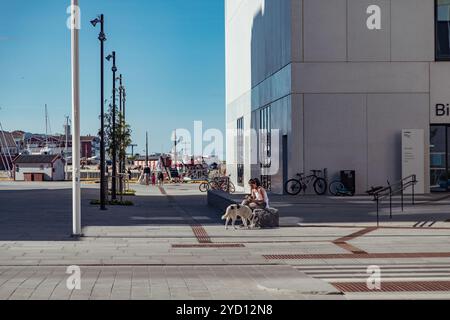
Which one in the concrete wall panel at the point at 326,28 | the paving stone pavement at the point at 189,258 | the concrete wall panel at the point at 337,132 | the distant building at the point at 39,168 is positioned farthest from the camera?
the distant building at the point at 39,168

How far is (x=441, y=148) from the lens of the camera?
115ft

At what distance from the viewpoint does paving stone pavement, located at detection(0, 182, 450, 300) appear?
10390mm

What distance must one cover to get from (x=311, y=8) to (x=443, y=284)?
24588mm

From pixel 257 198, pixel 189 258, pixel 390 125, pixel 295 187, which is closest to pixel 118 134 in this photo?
pixel 295 187

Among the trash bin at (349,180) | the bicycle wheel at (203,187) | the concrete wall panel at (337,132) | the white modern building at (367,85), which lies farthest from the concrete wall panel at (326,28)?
the bicycle wheel at (203,187)

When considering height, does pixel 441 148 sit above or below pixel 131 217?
above

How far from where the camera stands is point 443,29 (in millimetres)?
34594

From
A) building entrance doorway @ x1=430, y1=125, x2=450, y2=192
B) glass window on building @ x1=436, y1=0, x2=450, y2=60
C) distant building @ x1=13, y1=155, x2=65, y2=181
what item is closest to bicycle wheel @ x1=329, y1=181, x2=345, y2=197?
building entrance doorway @ x1=430, y1=125, x2=450, y2=192

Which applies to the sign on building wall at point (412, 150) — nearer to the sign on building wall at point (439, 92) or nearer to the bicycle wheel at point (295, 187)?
the sign on building wall at point (439, 92)

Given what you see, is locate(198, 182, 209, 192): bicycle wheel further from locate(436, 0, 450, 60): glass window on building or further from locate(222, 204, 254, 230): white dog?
locate(222, 204, 254, 230): white dog

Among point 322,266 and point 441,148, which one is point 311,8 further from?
point 322,266

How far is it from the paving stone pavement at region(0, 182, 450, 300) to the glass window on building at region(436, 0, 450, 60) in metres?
15.2

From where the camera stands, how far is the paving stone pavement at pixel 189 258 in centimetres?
1039
